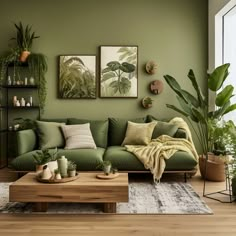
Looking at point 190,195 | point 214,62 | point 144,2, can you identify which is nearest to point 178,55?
point 214,62

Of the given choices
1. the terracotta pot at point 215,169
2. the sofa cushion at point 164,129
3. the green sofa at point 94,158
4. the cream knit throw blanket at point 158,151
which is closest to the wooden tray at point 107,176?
the green sofa at point 94,158

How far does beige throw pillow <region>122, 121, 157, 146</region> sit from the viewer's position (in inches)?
166

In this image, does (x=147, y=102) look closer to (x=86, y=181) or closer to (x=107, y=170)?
(x=107, y=170)

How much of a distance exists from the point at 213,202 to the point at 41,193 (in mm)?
1830

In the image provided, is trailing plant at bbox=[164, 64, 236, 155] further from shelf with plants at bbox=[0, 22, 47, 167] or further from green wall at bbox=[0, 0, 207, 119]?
shelf with plants at bbox=[0, 22, 47, 167]

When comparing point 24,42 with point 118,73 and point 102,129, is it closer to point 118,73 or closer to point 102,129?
point 118,73

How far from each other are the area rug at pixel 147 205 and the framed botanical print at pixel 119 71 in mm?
2094

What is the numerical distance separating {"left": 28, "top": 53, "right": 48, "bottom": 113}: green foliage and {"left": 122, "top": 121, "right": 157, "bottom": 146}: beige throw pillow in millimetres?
1703

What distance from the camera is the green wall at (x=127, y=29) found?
498 cm

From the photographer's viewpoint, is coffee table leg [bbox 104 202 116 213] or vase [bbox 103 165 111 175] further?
vase [bbox 103 165 111 175]

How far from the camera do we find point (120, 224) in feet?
8.05

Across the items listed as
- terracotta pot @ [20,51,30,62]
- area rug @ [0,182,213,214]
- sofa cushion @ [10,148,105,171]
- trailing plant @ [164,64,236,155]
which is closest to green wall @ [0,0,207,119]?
terracotta pot @ [20,51,30,62]

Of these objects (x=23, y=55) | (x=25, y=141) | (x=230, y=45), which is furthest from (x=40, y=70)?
(x=230, y=45)

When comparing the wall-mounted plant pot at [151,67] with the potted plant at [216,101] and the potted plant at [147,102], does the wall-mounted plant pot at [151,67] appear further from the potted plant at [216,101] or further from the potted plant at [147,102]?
the potted plant at [216,101]
